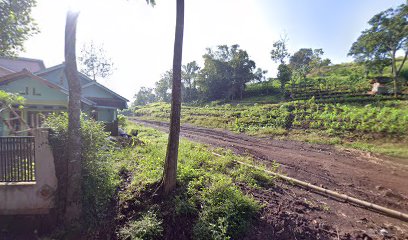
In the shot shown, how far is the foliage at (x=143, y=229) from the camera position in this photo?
4176 millimetres

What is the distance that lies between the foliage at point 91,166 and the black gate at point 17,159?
682 millimetres

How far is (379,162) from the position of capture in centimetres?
848

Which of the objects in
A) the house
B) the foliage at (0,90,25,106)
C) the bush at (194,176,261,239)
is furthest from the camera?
the house

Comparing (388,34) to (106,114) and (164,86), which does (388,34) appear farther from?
(164,86)

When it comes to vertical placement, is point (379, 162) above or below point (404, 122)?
below

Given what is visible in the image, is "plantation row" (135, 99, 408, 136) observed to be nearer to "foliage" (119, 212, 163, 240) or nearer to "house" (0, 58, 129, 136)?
"house" (0, 58, 129, 136)

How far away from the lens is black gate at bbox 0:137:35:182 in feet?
16.3

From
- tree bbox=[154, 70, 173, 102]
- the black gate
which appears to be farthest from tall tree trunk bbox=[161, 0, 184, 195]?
tree bbox=[154, 70, 173, 102]

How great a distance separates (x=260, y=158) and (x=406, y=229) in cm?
542

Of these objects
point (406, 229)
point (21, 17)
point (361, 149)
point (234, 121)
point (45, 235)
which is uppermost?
point (21, 17)

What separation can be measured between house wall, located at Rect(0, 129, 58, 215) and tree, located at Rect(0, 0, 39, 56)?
7345 millimetres

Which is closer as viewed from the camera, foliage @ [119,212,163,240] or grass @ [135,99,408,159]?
foliage @ [119,212,163,240]

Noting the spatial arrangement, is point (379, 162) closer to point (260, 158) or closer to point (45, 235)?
point (260, 158)

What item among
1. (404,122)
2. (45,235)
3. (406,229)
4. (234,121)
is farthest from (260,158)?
(234,121)
